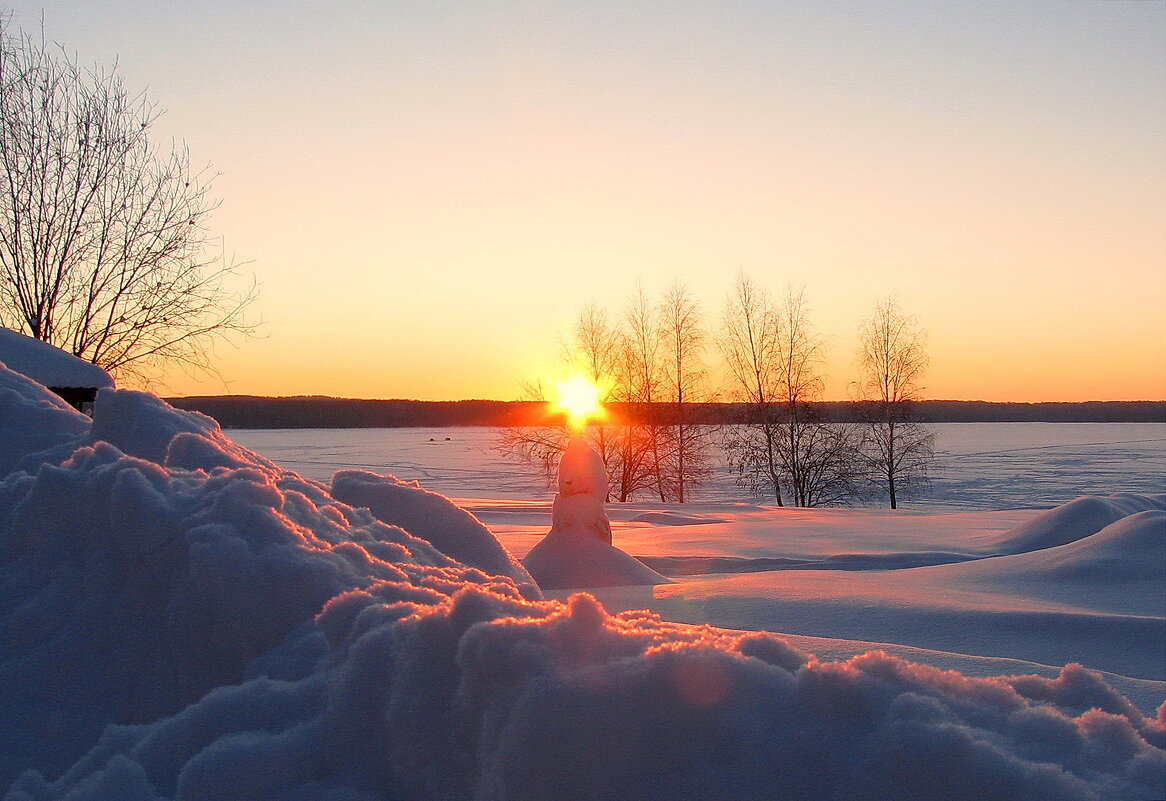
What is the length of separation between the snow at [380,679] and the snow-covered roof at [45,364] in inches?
182

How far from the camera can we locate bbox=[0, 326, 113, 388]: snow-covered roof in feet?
22.2

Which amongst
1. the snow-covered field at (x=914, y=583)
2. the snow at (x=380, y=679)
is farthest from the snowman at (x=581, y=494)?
the snow at (x=380, y=679)

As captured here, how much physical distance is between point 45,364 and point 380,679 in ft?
24.8

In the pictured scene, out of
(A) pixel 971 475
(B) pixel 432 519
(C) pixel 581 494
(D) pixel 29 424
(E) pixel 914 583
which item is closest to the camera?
(D) pixel 29 424

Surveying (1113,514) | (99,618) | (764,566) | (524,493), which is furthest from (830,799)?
(524,493)

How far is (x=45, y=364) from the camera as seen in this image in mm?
7191

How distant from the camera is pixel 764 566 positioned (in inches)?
336

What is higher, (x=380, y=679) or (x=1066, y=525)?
(x=380, y=679)

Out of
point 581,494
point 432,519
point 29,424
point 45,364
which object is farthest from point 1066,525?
point 45,364

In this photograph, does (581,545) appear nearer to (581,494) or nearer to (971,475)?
(581,494)

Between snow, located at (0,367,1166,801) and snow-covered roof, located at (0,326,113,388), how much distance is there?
4.63 metres

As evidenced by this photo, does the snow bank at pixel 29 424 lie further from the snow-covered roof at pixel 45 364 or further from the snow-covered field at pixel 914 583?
the snow-covered roof at pixel 45 364

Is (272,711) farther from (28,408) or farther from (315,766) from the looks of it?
(28,408)

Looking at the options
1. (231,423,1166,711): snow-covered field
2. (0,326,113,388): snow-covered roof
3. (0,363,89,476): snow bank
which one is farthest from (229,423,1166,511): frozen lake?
(0,363,89,476): snow bank
